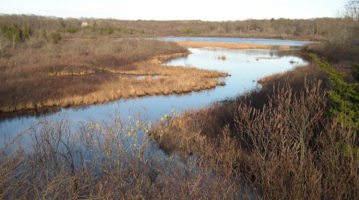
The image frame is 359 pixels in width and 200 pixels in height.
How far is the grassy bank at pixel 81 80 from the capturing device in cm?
1488

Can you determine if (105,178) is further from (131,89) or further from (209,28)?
(209,28)

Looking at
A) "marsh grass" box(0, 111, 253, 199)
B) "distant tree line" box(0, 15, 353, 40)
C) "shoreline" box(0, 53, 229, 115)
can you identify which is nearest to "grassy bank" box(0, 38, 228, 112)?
"shoreline" box(0, 53, 229, 115)

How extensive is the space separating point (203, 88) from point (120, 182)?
1540cm

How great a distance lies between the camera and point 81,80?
19375mm

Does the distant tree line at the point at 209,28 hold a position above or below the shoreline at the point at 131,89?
above

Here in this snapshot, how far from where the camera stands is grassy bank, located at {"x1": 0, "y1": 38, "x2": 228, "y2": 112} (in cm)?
1488

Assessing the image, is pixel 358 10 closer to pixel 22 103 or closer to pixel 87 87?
pixel 87 87

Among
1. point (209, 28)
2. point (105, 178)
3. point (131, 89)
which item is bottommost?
point (105, 178)

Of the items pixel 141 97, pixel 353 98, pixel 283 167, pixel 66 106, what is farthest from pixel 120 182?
pixel 141 97

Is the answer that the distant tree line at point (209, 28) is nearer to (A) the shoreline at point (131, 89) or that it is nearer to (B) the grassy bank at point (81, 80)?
(B) the grassy bank at point (81, 80)

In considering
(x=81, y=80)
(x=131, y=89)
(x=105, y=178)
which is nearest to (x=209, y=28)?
(x=81, y=80)

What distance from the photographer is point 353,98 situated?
526 centimetres

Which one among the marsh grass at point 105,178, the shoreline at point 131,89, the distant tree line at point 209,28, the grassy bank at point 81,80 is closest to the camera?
the marsh grass at point 105,178

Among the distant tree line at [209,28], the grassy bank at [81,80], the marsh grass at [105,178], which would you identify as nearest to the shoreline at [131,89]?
the grassy bank at [81,80]
